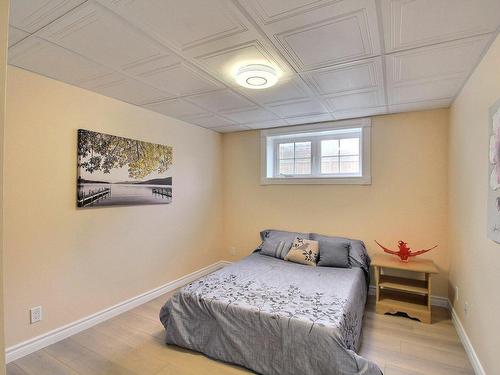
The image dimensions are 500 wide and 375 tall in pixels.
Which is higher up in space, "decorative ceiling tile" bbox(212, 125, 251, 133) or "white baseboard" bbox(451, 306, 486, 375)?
"decorative ceiling tile" bbox(212, 125, 251, 133)

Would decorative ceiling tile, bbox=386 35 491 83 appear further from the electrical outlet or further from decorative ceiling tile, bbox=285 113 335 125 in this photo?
the electrical outlet

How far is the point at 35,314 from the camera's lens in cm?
223

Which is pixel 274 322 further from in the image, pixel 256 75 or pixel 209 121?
pixel 209 121

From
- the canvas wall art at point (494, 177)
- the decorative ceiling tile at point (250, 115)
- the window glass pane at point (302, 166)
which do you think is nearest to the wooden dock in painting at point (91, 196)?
the decorative ceiling tile at point (250, 115)

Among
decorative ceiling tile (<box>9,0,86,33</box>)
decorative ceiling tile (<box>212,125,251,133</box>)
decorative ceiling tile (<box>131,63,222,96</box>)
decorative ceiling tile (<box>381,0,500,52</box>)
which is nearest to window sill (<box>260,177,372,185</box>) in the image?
decorative ceiling tile (<box>212,125,251,133</box>)

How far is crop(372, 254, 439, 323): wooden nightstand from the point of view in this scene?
2.72m

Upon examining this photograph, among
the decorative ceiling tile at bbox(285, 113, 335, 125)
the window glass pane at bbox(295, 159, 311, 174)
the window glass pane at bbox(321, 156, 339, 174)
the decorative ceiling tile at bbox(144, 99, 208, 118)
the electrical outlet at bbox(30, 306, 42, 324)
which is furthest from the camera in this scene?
the window glass pane at bbox(295, 159, 311, 174)

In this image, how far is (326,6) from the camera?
1405 mm

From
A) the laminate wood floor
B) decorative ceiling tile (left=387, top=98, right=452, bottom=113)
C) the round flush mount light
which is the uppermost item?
decorative ceiling tile (left=387, top=98, right=452, bottom=113)

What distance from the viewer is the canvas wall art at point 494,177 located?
5.23 ft

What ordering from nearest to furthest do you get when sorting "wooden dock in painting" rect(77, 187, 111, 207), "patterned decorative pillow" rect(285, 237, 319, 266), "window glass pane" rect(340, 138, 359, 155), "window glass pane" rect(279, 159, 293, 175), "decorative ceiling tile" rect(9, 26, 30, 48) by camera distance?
"decorative ceiling tile" rect(9, 26, 30, 48)
"wooden dock in painting" rect(77, 187, 111, 207)
"patterned decorative pillow" rect(285, 237, 319, 266)
"window glass pane" rect(340, 138, 359, 155)
"window glass pane" rect(279, 159, 293, 175)

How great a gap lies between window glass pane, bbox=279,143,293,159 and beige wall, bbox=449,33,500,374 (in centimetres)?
201

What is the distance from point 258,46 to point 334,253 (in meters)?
2.36

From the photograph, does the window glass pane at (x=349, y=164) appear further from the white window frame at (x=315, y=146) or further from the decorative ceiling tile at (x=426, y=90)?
the decorative ceiling tile at (x=426, y=90)
